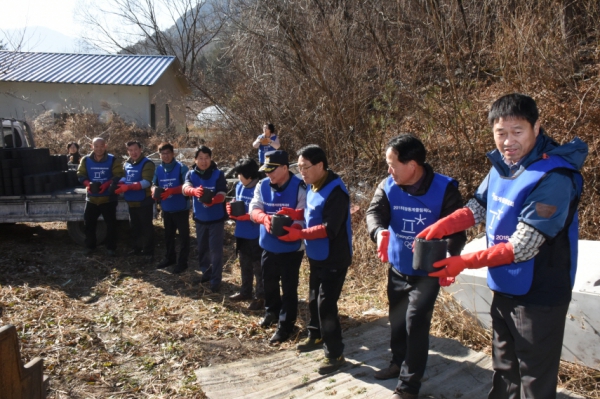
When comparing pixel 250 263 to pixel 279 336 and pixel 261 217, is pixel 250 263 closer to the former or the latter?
pixel 279 336

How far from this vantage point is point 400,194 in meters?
3.32

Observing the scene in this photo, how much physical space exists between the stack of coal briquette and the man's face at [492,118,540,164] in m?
7.41

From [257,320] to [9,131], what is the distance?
6.52 metres

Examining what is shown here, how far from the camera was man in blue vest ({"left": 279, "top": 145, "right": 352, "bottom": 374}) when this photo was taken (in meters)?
3.81

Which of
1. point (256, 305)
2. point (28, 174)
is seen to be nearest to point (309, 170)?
point (256, 305)

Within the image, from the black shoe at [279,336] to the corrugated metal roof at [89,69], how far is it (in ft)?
65.1

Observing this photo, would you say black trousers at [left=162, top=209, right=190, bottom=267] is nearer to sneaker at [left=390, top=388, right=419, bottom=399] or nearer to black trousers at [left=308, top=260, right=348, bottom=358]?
black trousers at [left=308, top=260, right=348, bottom=358]

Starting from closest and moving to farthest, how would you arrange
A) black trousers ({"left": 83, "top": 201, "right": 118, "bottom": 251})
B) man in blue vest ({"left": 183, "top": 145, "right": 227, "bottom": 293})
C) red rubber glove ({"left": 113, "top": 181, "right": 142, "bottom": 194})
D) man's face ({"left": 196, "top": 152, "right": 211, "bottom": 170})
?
man in blue vest ({"left": 183, "top": 145, "right": 227, "bottom": 293}), man's face ({"left": 196, "top": 152, "right": 211, "bottom": 170}), red rubber glove ({"left": 113, "top": 181, "right": 142, "bottom": 194}), black trousers ({"left": 83, "top": 201, "right": 118, "bottom": 251})

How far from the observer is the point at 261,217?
14.3ft

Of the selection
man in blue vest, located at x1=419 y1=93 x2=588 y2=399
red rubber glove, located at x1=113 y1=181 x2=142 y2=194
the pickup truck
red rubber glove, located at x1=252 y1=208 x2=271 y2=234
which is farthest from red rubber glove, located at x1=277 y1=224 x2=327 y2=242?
the pickup truck

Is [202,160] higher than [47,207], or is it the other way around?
[202,160]

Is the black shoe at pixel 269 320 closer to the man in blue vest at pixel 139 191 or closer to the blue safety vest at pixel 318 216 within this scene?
the blue safety vest at pixel 318 216

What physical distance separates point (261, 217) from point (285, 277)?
613 mm

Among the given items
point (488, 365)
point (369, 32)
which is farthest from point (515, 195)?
point (369, 32)
